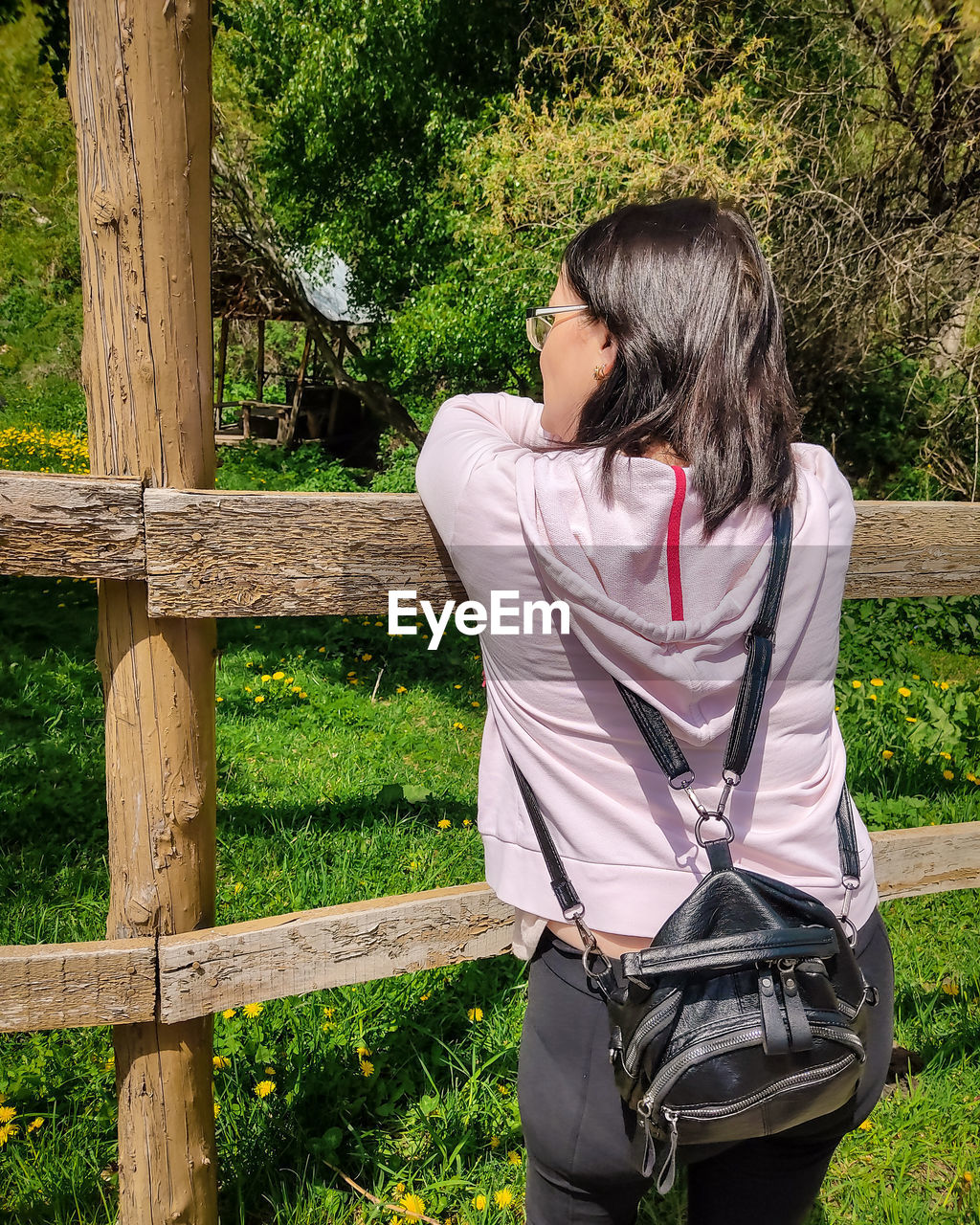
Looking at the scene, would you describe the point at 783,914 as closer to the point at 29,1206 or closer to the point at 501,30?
the point at 29,1206

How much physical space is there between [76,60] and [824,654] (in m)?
1.44

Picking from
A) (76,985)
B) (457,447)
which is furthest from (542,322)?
(76,985)

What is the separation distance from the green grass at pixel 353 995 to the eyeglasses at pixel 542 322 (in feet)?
5.96

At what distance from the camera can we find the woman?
107cm

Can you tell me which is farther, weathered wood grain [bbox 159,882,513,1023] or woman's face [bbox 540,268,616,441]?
weathered wood grain [bbox 159,882,513,1023]

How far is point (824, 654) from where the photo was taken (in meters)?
1.21

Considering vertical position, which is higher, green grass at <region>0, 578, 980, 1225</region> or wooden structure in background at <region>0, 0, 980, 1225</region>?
wooden structure in background at <region>0, 0, 980, 1225</region>

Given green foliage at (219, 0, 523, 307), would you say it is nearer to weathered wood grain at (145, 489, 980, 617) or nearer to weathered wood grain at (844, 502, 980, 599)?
weathered wood grain at (844, 502, 980, 599)

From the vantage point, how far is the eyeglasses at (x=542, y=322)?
1220 mm

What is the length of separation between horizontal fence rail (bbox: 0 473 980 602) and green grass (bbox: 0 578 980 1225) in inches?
53.9

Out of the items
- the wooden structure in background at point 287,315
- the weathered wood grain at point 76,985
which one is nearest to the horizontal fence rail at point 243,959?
the weathered wood grain at point 76,985

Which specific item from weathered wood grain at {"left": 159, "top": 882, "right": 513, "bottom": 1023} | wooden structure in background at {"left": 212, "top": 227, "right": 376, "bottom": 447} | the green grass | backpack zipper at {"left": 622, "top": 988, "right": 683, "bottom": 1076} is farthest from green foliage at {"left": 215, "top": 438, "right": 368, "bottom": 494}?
backpack zipper at {"left": 622, "top": 988, "right": 683, "bottom": 1076}

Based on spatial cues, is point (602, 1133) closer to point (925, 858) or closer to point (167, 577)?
point (167, 577)

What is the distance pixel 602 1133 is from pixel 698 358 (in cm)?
99
